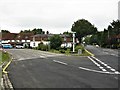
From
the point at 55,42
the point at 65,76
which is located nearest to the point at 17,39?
the point at 55,42

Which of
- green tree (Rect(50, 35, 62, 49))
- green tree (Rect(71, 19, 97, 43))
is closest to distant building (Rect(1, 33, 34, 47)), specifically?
green tree (Rect(71, 19, 97, 43))

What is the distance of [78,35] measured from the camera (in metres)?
99.2

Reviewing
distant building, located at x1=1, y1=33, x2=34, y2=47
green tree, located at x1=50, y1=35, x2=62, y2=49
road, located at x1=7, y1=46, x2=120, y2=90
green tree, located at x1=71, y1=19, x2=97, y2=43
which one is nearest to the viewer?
road, located at x1=7, y1=46, x2=120, y2=90

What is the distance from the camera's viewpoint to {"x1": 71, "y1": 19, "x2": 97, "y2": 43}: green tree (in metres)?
99.5

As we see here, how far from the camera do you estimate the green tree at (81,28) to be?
9953 cm

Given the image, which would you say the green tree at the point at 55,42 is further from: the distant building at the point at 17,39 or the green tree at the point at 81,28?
the distant building at the point at 17,39

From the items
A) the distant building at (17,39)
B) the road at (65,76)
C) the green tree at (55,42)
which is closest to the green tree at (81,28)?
the distant building at (17,39)

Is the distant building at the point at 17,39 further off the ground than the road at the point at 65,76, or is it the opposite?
the distant building at the point at 17,39

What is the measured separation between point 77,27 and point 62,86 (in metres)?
90.4

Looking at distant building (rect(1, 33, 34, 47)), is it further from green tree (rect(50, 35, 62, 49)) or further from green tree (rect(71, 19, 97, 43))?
green tree (rect(50, 35, 62, 49))


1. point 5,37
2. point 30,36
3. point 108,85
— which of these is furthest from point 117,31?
point 108,85

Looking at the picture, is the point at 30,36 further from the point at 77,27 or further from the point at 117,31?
the point at 117,31

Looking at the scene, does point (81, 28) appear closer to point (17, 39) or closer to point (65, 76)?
point (17, 39)

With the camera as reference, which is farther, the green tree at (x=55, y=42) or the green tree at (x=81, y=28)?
the green tree at (x=81, y=28)
